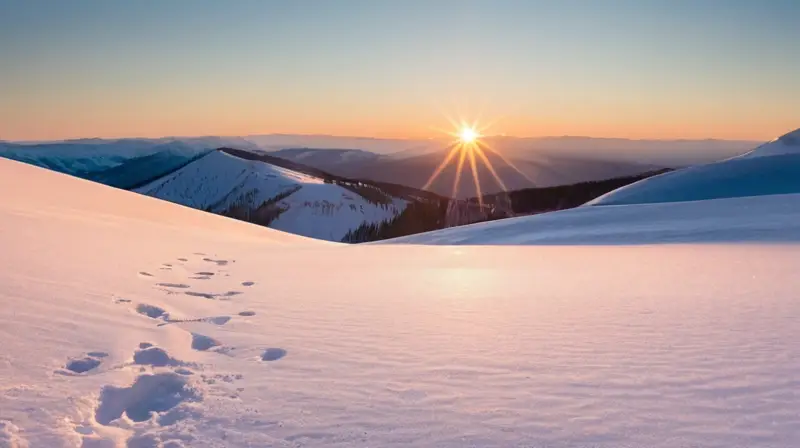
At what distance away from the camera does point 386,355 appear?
4438 millimetres

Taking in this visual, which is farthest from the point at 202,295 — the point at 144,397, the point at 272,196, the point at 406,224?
the point at 272,196

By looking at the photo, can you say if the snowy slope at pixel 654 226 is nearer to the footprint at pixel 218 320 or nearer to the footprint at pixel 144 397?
the footprint at pixel 218 320

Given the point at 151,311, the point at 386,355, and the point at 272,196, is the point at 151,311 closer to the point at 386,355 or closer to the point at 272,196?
the point at 386,355

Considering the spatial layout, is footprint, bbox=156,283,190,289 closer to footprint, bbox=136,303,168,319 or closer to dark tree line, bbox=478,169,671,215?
footprint, bbox=136,303,168,319

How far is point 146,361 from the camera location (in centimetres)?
409

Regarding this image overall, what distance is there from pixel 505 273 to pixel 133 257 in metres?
5.85

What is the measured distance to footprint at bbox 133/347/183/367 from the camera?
4.06m

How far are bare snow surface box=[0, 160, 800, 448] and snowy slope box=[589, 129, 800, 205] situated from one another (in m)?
36.2

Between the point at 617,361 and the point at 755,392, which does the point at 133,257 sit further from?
the point at 755,392

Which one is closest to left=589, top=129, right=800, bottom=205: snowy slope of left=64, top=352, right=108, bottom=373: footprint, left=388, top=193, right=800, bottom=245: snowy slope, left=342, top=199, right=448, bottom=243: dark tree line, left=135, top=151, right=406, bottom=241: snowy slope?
left=388, top=193, right=800, bottom=245: snowy slope

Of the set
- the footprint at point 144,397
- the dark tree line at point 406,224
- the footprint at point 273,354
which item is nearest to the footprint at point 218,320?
the footprint at point 273,354

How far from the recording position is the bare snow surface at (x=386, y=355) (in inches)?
117

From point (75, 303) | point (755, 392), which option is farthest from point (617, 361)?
point (75, 303)

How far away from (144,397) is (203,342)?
1.23m
